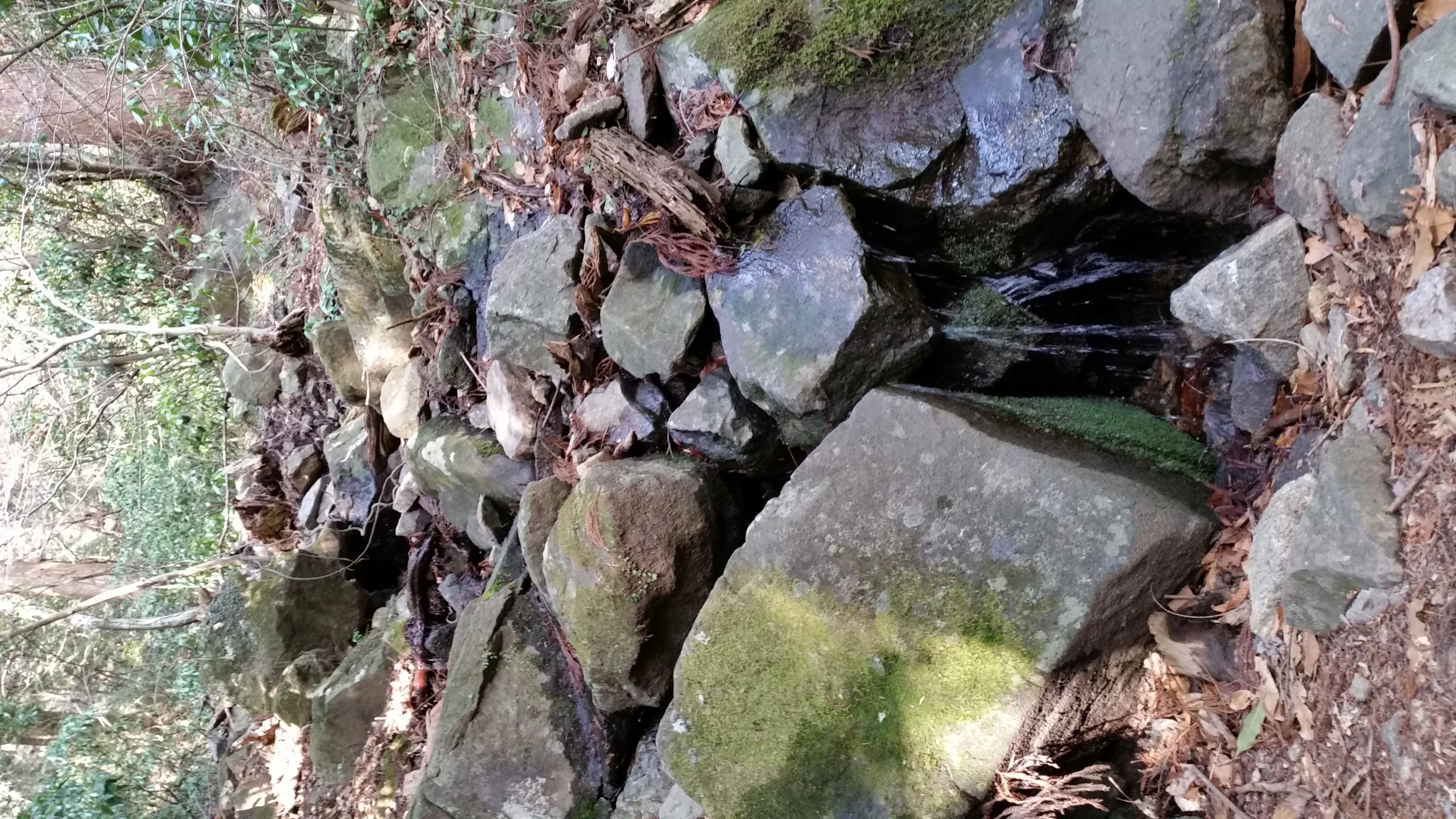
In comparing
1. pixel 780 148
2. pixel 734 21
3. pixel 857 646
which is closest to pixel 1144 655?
pixel 857 646

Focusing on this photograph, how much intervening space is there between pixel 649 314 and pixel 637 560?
0.87m

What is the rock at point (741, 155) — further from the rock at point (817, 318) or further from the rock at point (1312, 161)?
the rock at point (1312, 161)

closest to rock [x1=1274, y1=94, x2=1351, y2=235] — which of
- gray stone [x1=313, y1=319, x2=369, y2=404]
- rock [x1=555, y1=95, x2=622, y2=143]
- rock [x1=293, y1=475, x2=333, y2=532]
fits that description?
rock [x1=555, y1=95, x2=622, y2=143]

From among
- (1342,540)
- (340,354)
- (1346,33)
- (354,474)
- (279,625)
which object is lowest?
(279,625)

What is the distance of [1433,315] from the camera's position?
1.62 meters

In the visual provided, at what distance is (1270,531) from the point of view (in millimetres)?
2037

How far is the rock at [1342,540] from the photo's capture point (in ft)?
5.62

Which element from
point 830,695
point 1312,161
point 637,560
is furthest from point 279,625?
point 1312,161

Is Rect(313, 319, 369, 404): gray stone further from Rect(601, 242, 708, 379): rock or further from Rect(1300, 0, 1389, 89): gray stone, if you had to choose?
Rect(1300, 0, 1389, 89): gray stone

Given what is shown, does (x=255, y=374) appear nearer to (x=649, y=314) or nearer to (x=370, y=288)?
(x=370, y=288)

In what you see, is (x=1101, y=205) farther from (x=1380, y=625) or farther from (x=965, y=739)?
(x=965, y=739)

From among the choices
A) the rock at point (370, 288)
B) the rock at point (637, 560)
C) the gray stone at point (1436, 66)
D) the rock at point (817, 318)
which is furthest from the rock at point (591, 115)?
the gray stone at point (1436, 66)

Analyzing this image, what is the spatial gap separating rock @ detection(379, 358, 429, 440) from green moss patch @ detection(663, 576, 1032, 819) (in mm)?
2564

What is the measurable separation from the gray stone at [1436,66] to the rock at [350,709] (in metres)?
4.40
